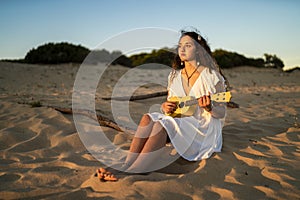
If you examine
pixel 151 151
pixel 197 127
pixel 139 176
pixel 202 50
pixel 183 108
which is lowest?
pixel 139 176

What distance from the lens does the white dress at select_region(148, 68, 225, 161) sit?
3021mm

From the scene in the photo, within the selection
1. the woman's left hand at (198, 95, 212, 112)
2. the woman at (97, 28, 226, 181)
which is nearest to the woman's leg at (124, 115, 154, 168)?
the woman at (97, 28, 226, 181)

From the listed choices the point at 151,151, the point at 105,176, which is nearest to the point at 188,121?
the point at 151,151

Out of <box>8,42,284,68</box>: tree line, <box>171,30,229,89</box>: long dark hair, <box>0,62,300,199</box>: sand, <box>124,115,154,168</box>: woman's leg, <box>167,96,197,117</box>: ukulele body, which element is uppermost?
<box>8,42,284,68</box>: tree line

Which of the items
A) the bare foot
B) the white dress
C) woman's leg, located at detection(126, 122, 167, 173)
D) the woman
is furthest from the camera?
the white dress

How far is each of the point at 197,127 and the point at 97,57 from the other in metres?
15.0

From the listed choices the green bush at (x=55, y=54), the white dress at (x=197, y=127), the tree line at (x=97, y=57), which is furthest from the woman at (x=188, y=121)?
the green bush at (x=55, y=54)

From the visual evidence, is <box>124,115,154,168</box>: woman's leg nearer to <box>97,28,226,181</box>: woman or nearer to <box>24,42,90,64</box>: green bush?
<box>97,28,226,181</box>: woman

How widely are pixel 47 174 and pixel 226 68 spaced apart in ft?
58.0

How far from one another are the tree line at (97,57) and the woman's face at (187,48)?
10.9 m

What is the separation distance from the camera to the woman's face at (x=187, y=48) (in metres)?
3.33

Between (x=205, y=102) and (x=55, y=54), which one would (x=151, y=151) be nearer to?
(x=205, y=102)

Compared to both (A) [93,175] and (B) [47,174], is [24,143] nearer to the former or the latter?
(B) [47,174]

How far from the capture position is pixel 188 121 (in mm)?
3125
